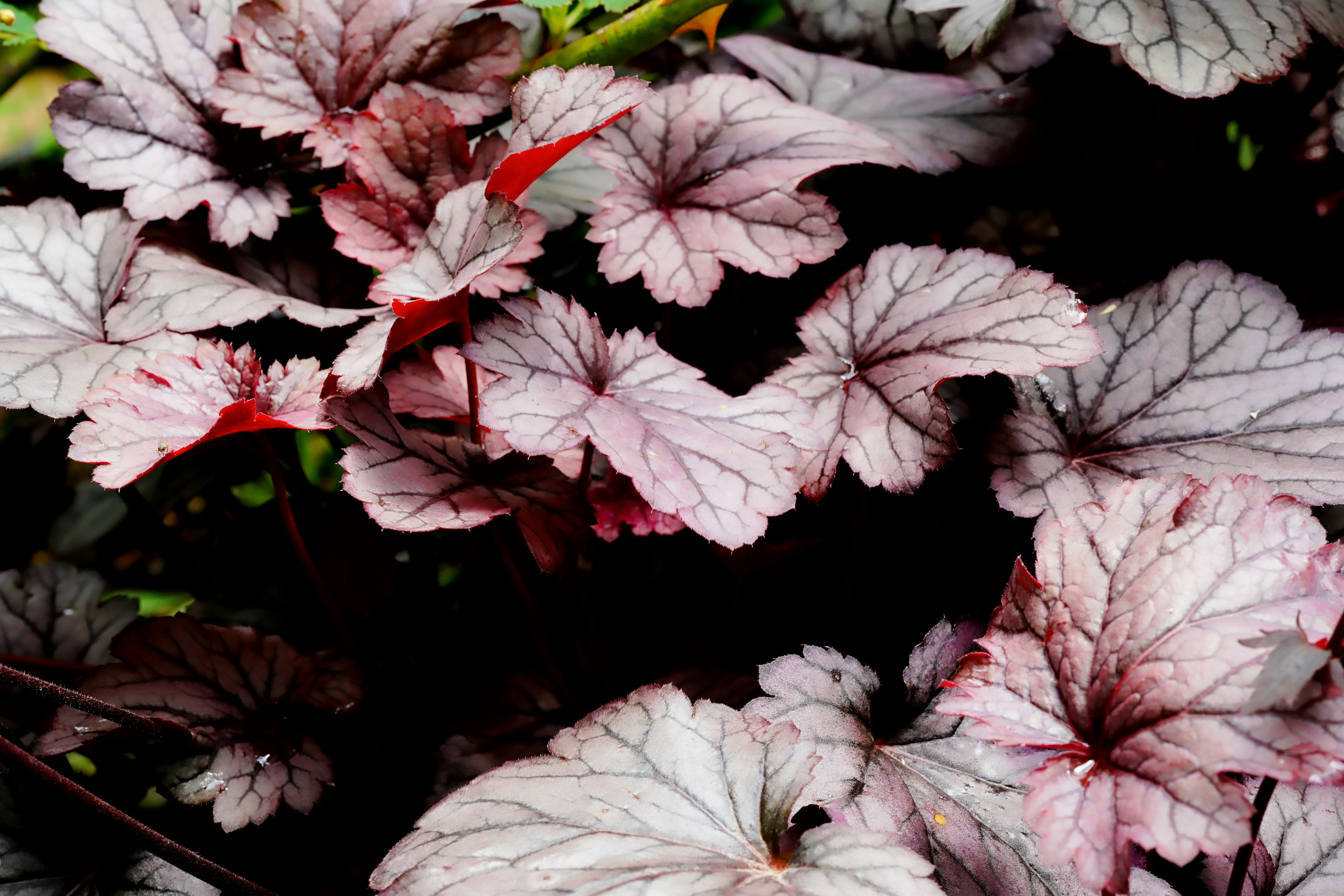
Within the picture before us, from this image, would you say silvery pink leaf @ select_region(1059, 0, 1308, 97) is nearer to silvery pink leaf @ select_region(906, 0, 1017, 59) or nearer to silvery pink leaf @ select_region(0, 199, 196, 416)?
silvery pink leaf @ select_region(906, 0, 1017, 59)

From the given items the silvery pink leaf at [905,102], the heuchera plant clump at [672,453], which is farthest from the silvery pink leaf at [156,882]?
the silvery pink leaf at [905,102]

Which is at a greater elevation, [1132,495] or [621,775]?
[1132,495]

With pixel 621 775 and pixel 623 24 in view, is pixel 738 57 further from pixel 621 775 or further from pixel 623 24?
pixel 621 775

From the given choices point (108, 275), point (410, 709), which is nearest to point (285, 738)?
point (410, 709)

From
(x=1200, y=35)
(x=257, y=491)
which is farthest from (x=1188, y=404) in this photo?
(x=257, y=491)

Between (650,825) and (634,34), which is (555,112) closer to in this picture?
(634,34)

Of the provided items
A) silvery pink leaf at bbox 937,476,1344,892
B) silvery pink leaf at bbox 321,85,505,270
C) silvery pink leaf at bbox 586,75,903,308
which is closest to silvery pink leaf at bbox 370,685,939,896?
silvery pink leaf at bbox 937,476,1344,892
